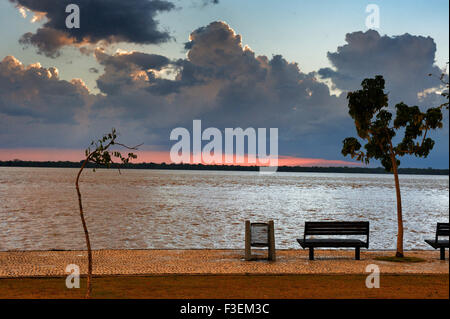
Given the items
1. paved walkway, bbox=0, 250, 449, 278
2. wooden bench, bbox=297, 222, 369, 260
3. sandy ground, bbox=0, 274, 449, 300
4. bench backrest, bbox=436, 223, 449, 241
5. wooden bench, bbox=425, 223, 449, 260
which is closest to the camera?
sandy ground, bbox=0, 274, 449, 300

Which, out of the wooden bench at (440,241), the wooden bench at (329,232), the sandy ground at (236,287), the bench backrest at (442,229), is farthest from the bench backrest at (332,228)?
the sandy ground at (236,287)

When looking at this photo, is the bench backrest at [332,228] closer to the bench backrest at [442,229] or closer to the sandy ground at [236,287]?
the bench backrest at [442,229]

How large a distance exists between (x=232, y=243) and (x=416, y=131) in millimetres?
10643

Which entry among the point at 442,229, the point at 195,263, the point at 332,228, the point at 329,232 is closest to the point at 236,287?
the point at 195,263

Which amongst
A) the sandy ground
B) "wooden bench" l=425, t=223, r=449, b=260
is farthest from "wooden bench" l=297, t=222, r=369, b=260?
the sandy ground

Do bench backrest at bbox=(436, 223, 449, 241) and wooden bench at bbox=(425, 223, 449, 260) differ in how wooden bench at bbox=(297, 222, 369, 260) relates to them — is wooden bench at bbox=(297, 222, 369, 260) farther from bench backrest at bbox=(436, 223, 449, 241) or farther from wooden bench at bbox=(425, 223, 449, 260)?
bench backrest at bbox=(436, 223, 449, 241)

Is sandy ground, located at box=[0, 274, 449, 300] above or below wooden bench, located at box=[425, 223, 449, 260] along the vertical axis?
below

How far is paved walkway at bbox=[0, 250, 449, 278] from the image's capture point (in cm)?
1184

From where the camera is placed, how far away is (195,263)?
13242mm

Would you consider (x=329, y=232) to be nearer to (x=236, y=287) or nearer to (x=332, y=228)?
(x=332, y=228)

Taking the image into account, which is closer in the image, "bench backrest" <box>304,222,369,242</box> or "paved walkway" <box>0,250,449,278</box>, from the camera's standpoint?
"paved walkway" <box>0,250,449,278</box>

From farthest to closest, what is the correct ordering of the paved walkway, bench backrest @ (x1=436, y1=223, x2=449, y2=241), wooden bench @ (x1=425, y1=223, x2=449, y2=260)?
1. bench backrest @ (x1=436, y1=223, x2=449, y2=241)
2. wooden bench @ (x1=425, y1=223, x2=449, y2=260)
3. the paved walkway

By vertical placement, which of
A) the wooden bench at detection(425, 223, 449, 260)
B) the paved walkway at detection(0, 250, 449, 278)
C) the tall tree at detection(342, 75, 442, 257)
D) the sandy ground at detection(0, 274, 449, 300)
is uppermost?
the tall tree at detection(342, 75, 442, 257)
